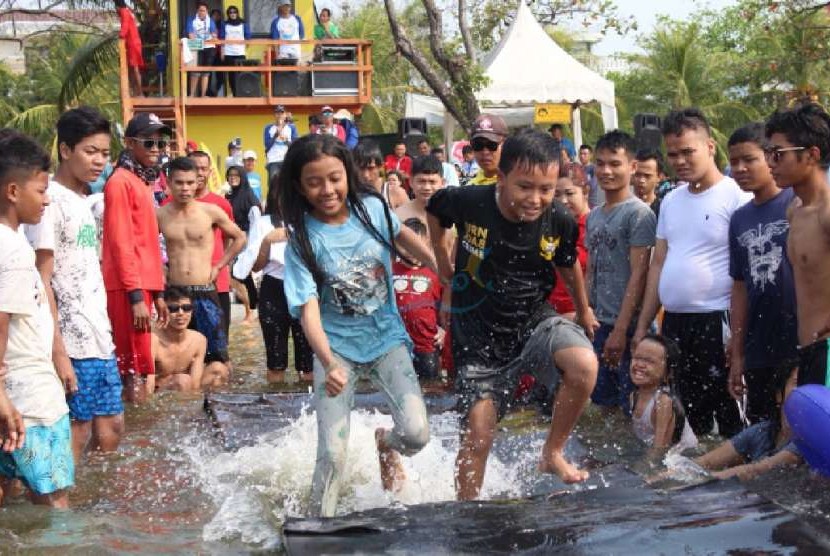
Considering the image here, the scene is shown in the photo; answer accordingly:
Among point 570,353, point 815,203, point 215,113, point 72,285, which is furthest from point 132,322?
point 215,113

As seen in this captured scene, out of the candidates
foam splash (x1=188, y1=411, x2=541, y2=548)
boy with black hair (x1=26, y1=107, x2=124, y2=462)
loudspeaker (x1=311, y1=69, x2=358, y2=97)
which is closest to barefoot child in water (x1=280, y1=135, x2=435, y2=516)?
foam splash (x1=188, y1=411, x2=541, y2=548)

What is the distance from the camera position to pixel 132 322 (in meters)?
7.64

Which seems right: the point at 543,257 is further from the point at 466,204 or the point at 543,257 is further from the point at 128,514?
the point at 128,514

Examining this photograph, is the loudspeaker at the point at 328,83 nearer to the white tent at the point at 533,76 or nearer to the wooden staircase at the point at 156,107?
the wooden staircase at the point at 156,107

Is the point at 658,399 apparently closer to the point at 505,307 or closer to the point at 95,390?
the point at 505,307

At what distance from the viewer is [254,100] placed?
953 inches

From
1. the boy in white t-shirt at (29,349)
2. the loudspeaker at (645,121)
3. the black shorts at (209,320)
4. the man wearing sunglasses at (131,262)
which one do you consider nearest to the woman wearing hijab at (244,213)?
the black shorts at (209,320)

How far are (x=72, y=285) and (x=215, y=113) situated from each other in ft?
62.4

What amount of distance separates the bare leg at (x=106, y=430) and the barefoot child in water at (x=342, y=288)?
1.56 meters

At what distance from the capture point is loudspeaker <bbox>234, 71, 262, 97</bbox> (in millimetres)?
24047

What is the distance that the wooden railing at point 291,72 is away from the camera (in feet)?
78.0

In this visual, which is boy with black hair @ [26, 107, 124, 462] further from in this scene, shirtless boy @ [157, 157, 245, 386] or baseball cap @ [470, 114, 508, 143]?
shirtless boy @ [157, 157, 245, 386]

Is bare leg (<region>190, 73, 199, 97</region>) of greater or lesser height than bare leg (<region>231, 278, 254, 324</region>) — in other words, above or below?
above

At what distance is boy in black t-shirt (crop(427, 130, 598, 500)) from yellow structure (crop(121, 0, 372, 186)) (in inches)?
734
